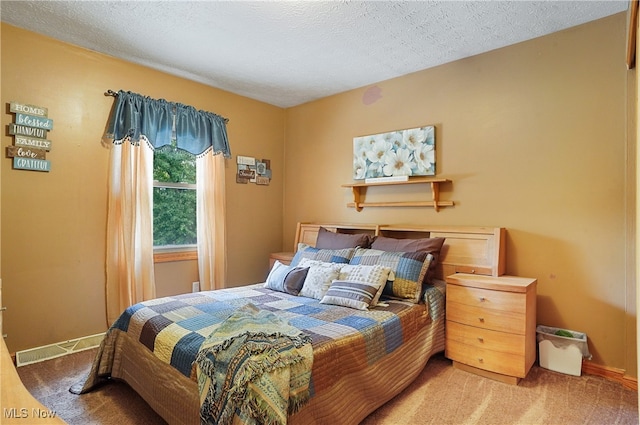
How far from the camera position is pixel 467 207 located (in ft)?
9.86

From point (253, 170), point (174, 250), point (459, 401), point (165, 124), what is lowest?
point (459, 401)

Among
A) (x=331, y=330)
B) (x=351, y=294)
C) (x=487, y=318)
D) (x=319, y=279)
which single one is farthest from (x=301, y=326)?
(x=487, y=318)

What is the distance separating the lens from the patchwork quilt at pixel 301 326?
169cm

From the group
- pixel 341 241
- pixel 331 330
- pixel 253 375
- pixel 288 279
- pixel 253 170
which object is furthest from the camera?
pixel 253 170

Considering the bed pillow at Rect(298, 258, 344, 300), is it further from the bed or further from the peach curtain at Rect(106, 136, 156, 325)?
the peach curtain at Rect(106, 136, 156, 325)

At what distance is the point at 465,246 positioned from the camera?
9.35ft

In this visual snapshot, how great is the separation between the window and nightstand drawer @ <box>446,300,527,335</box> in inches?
104

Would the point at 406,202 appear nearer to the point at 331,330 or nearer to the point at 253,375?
the point at 331,330

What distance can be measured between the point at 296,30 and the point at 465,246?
A: 218cm

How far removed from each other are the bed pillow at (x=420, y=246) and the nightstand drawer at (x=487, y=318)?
33 centimetres

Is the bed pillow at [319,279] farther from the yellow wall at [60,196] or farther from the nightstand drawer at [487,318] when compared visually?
the yellow wall at [60,196]

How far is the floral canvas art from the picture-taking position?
319 centimetres

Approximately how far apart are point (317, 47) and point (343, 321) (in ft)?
7.19
